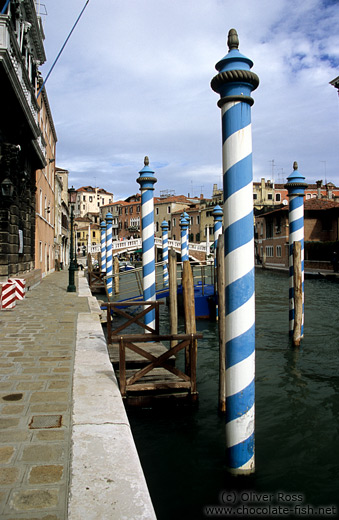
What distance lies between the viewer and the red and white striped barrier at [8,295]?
324 inches

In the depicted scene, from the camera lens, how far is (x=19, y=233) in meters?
11.2

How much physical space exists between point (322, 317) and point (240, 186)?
9.43 meters

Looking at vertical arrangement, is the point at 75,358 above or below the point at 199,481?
above

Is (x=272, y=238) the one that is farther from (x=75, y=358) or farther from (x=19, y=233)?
(x=75, y=358)

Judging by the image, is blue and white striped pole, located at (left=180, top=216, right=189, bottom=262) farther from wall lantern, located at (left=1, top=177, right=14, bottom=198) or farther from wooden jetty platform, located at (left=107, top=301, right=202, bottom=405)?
wooden jetty platform, located at (left=107, top=301, right=202, bottom=405)

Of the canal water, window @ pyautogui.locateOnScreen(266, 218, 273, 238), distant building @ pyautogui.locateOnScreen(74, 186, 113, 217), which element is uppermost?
distant building @ pyautogui.locateOnScreen(74, 186, 113, 217)

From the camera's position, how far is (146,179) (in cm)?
686

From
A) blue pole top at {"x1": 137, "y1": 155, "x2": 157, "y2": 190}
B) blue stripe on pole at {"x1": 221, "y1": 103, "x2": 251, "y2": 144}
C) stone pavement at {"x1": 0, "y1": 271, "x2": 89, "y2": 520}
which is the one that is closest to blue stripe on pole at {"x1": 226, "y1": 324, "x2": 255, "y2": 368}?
stone pavement at {"x1": 0, "y1": 271, "x2": 89, "y2": 520}

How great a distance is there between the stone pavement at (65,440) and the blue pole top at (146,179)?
9.45ft

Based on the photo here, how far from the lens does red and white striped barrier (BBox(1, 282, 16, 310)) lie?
27.0 ft

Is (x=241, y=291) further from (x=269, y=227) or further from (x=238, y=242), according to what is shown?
(x=269, y=227)

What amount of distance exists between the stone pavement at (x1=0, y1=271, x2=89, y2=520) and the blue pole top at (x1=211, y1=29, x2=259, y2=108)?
2.41 meters

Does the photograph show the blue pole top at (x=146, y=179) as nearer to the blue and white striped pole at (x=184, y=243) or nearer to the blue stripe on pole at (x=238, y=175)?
the blue stripe on pole at (x=238, y=175)

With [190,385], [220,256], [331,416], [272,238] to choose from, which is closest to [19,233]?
[220,256]
